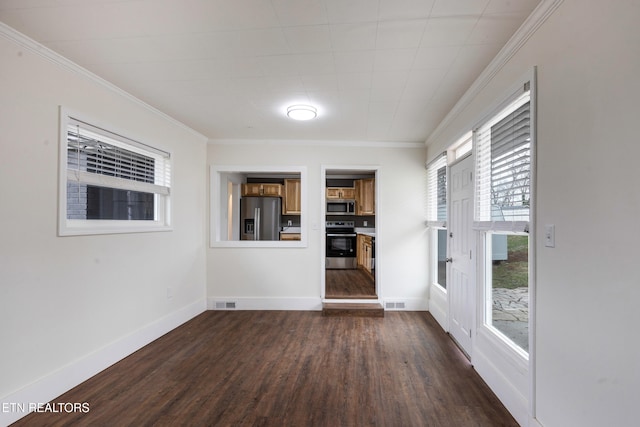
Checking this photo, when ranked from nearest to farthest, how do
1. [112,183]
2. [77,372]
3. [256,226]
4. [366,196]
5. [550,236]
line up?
1. [550,236]
2. [77,372]
3. [112,183]
4. [256,226]
5. [366,196]

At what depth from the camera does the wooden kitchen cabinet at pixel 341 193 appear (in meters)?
7.33

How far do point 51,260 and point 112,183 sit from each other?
2.73 feet

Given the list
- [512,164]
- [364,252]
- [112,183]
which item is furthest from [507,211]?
[364,252]

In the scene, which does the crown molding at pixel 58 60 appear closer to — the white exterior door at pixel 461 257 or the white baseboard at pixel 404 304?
the white exterior door at pixel 461 257

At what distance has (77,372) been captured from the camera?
2.36m

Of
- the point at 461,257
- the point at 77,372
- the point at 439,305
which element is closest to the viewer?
the point at 77,372

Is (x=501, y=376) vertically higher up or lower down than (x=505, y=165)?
lower down

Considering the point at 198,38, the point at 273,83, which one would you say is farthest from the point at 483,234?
the point at 198,38

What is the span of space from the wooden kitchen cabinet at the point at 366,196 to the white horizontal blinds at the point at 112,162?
4.52 meters

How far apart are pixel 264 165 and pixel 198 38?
2521mm

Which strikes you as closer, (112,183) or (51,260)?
(51,260)

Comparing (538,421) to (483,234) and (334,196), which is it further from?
(334,196)

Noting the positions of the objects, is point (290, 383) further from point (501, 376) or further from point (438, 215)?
point (438, 215)

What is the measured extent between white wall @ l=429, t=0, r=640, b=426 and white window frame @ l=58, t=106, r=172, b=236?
3.24 metres
